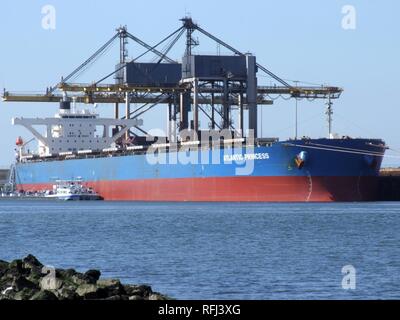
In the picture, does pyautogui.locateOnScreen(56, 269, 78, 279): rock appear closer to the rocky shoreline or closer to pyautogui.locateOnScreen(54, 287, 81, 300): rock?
the rocky shoreline

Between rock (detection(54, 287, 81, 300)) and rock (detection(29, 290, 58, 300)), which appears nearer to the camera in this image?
rock (detection(29, 290, 58, 300))

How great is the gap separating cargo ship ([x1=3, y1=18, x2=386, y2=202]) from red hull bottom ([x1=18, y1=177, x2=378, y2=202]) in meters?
0.05

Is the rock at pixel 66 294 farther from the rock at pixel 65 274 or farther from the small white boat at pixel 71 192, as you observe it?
the small white boat at pixel 71 192

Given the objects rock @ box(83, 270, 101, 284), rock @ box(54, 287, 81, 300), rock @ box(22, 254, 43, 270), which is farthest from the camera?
rock @ box(22, 254, 43, 270)

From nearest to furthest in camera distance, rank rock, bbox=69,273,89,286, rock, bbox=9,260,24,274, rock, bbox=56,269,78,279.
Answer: rock, bbox=69,273,89,286, rock, bbox=56,269,78,279, rock, bbox=9,260,24,274

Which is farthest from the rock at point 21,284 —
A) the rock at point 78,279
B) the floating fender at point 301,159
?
the floating fender at point 301,159

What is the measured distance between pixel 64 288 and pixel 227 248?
41.0 feet

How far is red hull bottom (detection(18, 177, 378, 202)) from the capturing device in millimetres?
52125

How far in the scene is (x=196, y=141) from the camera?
58406 mm

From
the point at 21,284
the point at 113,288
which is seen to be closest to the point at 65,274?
the point at 21,284

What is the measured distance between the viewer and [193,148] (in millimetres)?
58688

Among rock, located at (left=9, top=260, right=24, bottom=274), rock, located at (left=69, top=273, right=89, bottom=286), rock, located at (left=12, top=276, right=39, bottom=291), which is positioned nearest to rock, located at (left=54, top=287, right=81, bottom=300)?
rock, located at (left=12, top=276, right=39, bottom=291)

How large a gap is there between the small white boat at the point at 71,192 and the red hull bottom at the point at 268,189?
23.7 feet
